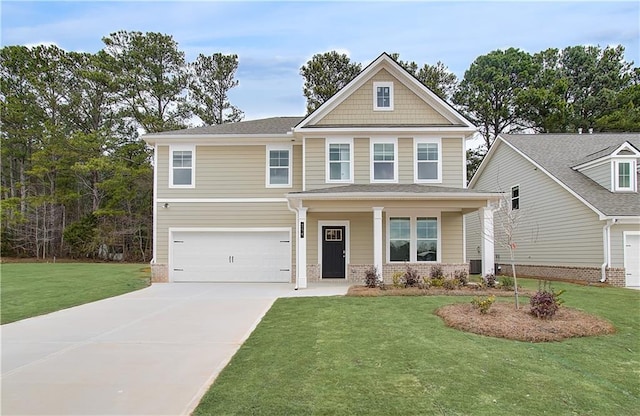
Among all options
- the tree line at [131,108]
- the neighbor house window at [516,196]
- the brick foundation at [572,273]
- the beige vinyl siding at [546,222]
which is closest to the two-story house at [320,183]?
the beige vinyl siding at [546,222]

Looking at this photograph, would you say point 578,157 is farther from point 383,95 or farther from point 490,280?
point 490,280

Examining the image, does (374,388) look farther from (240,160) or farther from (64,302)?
(240,160)

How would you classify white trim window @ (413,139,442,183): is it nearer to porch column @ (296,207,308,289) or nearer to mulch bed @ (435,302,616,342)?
porch column @ (296,207,308,289)

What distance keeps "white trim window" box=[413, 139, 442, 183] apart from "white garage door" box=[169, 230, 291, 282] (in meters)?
5.54

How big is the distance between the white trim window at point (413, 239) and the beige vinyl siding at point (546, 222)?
2.58 m

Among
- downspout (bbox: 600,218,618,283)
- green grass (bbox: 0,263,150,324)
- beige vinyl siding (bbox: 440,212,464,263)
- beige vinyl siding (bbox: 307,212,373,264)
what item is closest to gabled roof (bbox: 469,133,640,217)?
downspout (bbox: 600,218,618,283)

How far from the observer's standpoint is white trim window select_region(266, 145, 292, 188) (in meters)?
17.2

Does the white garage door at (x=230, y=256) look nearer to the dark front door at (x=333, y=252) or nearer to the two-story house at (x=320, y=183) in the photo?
the two-story house at (x=320, y=183)

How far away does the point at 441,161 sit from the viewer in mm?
16438

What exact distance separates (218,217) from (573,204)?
13786mm

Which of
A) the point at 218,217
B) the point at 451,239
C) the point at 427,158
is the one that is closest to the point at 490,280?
the point at 451,239

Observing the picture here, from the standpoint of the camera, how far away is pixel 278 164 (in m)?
17.3

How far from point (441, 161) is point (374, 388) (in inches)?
502

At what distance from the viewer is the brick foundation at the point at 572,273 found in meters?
15.4
